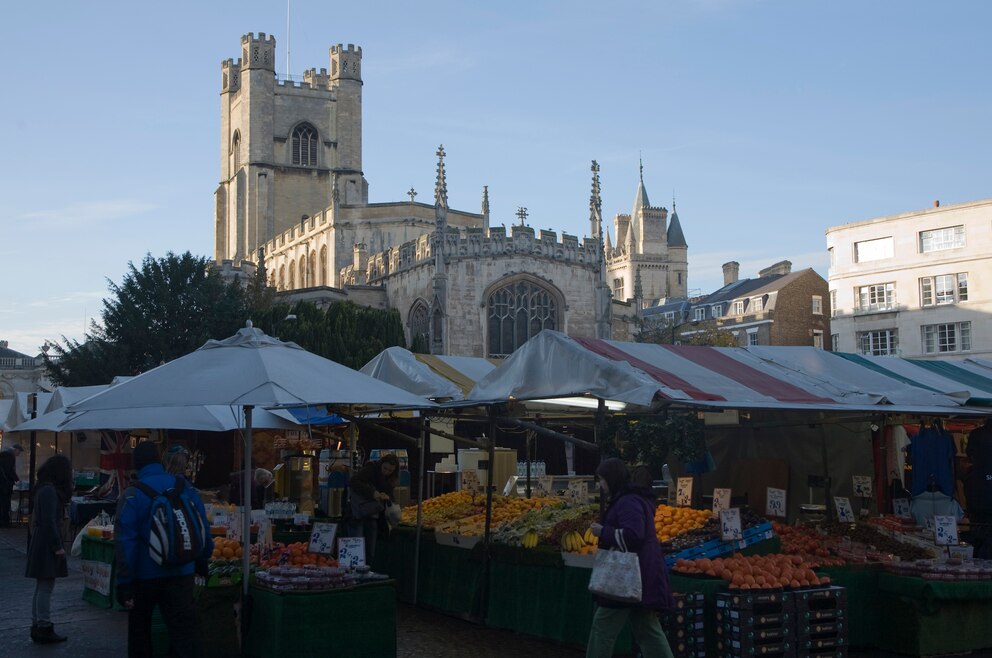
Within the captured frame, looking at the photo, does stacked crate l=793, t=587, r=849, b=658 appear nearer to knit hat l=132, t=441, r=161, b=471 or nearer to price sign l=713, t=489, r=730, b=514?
price sign l=713, t=489, r=730, b=514

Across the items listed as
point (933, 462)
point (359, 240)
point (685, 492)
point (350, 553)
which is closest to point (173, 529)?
point (350, 553)

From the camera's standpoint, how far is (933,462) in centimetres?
1109

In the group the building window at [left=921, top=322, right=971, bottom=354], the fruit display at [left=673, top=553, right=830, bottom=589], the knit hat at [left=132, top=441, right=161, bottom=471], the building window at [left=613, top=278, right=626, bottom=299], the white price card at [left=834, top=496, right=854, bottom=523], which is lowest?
the fruit display at [left=673, top=553, right=830, bottom=589]

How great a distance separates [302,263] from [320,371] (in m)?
49.8

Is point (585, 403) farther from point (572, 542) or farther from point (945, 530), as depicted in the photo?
point (945, 530)

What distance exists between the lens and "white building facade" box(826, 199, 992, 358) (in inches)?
1649

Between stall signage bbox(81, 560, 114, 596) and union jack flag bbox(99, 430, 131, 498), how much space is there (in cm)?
569

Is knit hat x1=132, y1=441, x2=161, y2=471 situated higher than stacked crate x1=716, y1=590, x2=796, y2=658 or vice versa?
knit hat x1=132, y1=441, x2=161, y2=471

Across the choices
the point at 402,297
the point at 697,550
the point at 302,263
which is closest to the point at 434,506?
the point at 697,550

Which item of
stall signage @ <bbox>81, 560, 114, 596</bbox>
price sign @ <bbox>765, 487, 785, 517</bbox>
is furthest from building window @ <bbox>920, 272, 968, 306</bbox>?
stall signage @ <bbox>81, 560, 114, 596</bbox>

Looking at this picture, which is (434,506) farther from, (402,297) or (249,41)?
(249,41)

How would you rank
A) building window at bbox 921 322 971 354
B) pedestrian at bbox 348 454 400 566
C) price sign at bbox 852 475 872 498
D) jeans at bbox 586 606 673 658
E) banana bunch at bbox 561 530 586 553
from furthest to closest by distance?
1. building window at bbox 921 322 971 354
2. price sign at bbox 852 475 872 498
3. pedestrian at bbox 348 454 400 566
4. banana bunch at bbox 561 530 586 553
5. jeans at bbox 586 606 673 658

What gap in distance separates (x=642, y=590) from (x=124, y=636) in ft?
17.0

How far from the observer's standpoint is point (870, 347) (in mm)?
45875
